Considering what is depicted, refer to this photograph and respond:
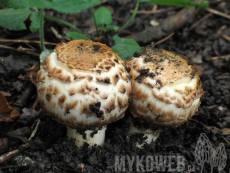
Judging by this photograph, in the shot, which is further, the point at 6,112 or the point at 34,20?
the point at 34,20

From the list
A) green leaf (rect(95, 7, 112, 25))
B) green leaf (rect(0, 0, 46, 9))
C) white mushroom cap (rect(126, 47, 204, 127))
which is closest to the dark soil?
green leaf (rect(95, 7, 112, 25))

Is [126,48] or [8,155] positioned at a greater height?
[126,48]

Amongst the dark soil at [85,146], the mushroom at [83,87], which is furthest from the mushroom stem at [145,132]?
the mushroom at [83,87]

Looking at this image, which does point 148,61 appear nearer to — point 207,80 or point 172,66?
point 172,66

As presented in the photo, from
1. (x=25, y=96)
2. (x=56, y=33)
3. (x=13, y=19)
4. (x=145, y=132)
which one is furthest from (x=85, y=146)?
(x=56, y=33)

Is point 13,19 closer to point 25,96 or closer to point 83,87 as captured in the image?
point 25,96

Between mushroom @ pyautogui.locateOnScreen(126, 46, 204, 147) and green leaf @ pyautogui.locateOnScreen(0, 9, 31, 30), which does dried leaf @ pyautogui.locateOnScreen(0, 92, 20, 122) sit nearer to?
green leaf @ pyautogui.locateOnScreen(0, 9, 31, 30)

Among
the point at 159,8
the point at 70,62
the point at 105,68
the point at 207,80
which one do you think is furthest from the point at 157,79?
the point at 159,8

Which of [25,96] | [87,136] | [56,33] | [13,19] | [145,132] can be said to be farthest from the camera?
[56,33]
